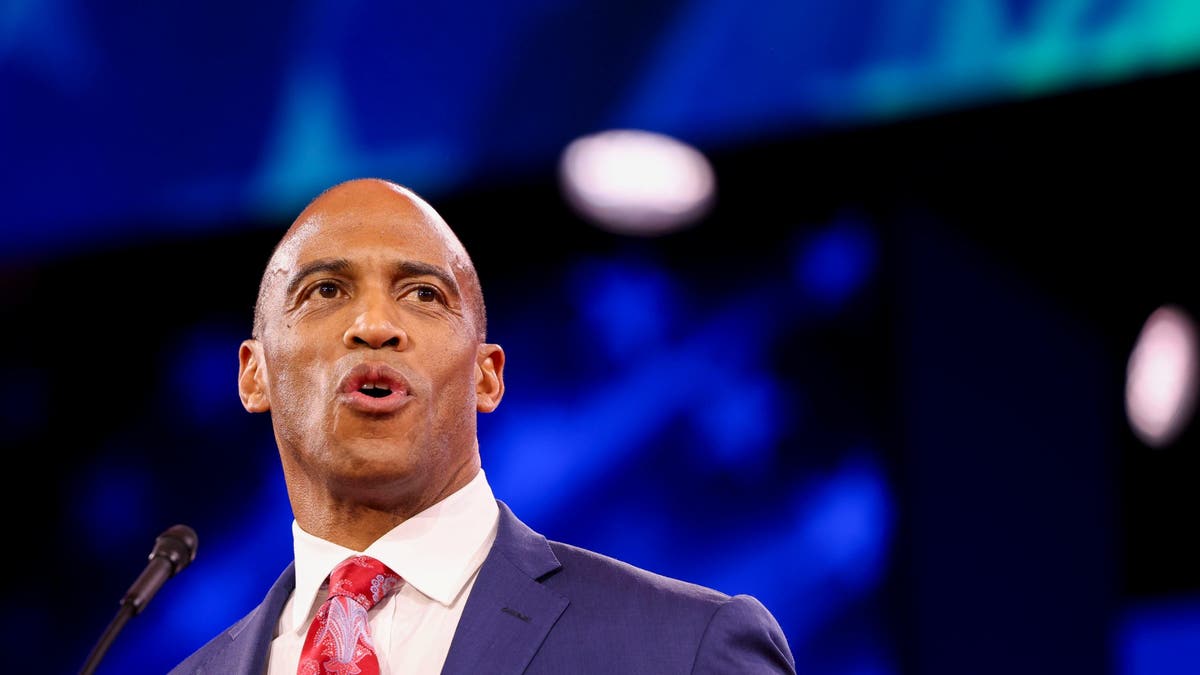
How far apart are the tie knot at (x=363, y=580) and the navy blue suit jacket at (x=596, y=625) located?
4.9 inches

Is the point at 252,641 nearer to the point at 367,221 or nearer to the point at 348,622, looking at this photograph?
the point at 348,622

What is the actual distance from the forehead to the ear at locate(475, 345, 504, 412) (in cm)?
14

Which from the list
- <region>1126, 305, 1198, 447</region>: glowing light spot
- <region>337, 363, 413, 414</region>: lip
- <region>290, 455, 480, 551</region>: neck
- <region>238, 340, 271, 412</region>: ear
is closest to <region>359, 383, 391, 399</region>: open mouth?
<region>337, 363, 413, 414</region>: lip

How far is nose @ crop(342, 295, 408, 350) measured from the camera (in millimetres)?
1757

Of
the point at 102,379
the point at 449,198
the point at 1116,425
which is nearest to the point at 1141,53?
the point at 1116,425

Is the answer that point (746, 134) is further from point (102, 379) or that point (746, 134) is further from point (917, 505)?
point (102, 379)

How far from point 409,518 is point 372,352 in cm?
24

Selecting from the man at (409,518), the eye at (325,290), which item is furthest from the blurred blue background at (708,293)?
the eye at (325,290)

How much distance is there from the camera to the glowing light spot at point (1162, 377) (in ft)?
9.71

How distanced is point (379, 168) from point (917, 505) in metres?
1.52

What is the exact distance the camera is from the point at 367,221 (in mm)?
1898

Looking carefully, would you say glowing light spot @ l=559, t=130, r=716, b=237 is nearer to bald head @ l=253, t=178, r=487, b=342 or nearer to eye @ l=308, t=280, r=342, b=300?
bald head @ l=253, t=178, r=487, b=342

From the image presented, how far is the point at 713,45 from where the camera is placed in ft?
10.6

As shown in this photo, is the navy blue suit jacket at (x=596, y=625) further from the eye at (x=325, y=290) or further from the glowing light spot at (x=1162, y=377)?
the glowing light spot at (x=1162, y=377)
